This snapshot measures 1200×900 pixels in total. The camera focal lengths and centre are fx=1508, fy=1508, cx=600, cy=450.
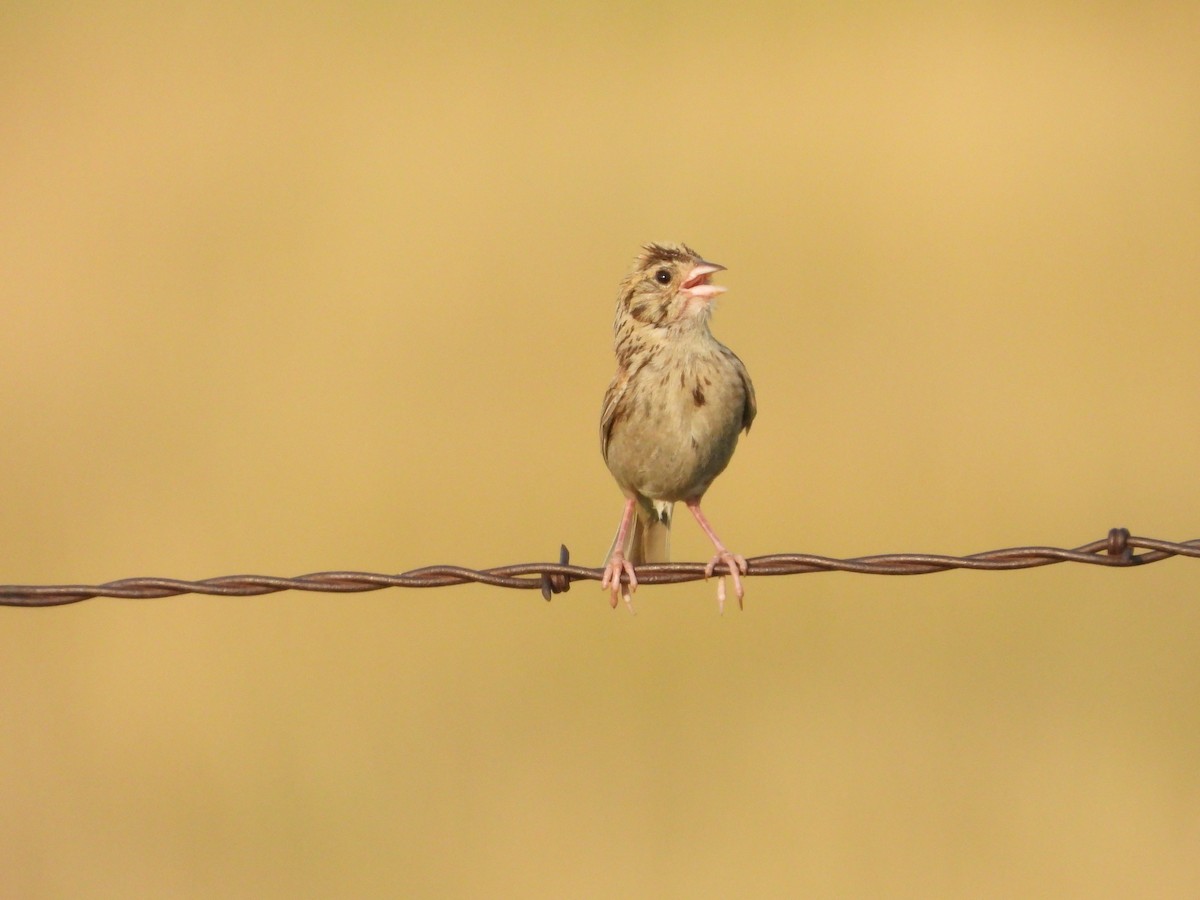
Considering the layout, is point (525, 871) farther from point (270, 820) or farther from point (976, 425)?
point (976, 425)

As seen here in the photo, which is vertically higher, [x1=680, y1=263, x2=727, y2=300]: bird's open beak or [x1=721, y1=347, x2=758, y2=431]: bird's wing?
[x1=680, y1=263, x2=727, y2=300]: bird's open beak

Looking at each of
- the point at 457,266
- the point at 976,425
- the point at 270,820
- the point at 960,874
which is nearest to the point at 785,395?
the point at 976,425

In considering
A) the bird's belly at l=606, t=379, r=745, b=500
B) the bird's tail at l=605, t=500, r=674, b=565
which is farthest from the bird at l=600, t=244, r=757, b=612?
the bird's tail at l=605, t=500, r=674, b=565

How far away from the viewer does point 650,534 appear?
6.89 m

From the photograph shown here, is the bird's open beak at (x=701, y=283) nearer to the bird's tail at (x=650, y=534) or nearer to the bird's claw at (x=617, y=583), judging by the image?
the bird's tail at (x=650, y=534)

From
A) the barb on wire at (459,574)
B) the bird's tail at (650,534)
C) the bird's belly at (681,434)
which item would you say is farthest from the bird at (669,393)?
the barb on wire at (459,574)

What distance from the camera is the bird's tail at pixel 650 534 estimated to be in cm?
679

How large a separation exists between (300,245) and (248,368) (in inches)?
58.6

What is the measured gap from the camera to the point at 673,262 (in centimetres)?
648

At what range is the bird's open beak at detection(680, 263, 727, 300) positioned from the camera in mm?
6293

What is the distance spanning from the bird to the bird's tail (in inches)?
6.1

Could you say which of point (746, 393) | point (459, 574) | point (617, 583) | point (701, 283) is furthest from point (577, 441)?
point (459, 574)

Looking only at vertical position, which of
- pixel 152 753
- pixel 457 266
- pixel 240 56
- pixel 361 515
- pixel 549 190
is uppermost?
pixel 240 56

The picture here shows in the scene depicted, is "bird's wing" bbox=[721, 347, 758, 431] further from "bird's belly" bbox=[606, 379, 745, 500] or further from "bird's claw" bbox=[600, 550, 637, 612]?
"bird's claw" bbox=[600, 550, 637, 612]
